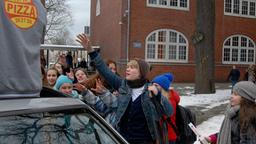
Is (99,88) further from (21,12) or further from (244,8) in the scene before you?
(244,8)

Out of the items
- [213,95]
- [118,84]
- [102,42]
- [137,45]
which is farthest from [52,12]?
[118,84]

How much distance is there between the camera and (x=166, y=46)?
1215 inches

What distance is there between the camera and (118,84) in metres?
5.05

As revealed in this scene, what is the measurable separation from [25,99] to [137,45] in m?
26.4

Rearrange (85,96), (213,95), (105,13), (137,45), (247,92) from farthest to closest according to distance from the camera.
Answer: (105,13) < (137,45) < (213,95) < (85,96) < (247,92)

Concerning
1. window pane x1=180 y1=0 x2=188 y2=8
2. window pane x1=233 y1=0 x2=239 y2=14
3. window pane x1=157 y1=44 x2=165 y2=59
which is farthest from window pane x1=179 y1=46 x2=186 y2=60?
window pane x1=233 y1=0 x2=239 y2=14

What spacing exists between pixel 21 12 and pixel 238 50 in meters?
32.5

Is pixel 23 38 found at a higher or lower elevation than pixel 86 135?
higher

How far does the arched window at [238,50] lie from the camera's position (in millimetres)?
33500

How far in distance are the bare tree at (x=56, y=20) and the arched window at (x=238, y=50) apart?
913 inches

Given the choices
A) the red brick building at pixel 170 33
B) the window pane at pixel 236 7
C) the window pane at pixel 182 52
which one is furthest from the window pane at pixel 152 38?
the window pane at pixel 236 7

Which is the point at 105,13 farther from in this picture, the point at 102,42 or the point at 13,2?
the point at 13,2

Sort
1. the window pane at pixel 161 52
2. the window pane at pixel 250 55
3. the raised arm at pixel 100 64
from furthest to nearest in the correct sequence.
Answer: the window pane at pixel 250 55, the window pane at pixel 161 52, the raised arm at pixel 100 64

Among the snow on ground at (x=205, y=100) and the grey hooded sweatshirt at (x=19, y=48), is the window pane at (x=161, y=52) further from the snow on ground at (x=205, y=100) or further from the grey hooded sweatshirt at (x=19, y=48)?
the grey hooded sweatshirt at (x=19, y=48)
